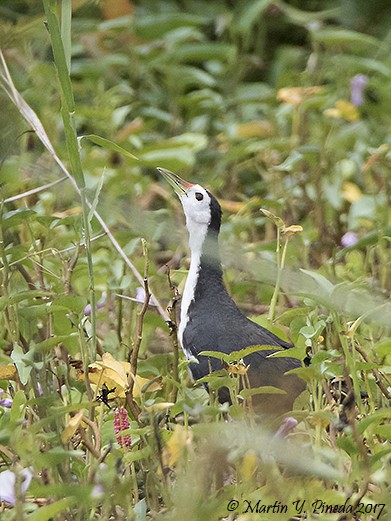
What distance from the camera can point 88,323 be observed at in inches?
105

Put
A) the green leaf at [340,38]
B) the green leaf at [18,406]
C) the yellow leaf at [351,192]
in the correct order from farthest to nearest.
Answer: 1. the green leaf at [340,38]
2. the yellow leaf at [351,192]
3. the green leaf at [18,406]

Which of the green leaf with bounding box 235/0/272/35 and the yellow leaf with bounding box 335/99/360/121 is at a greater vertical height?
the yellow leaf with bounding box 335/99/360/121

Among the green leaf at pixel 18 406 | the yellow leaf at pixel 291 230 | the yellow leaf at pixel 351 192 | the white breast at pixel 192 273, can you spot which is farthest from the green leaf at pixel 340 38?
the green leaf at pixel 18 406

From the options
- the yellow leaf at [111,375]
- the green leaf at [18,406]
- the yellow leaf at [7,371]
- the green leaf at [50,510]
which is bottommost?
the yellow leaf at [7,371]

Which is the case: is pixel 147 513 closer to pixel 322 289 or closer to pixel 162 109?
pixel 322 289

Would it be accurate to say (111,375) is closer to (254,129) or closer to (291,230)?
(291,230)

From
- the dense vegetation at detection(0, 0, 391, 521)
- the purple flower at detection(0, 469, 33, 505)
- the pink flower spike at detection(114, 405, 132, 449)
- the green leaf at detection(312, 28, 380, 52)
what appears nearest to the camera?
Answer: the purple flower at detection(0, 469, 33, 505)

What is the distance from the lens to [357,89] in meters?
4.81

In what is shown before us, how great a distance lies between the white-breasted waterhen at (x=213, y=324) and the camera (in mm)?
2619

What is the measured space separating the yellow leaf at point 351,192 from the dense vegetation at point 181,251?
0.03ft

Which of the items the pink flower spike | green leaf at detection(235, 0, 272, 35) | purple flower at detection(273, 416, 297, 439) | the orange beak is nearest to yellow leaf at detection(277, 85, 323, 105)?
green leaf at detection(235, 0, 272, 35)

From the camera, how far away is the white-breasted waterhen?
262cm

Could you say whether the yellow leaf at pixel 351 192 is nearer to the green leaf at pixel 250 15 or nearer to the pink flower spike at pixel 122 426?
the green leaf at pixel 250 15

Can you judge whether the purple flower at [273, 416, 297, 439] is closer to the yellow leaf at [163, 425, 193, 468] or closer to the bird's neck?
the yellow leaf at [163, 425, 193, 468]
